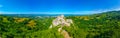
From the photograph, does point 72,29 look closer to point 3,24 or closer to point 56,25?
point 56,25

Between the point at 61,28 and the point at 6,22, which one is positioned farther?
the point at 6,22

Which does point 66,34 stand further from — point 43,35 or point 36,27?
point 36,27

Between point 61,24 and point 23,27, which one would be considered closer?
point 61,24

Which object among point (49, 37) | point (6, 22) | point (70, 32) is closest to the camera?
point (49, 37)

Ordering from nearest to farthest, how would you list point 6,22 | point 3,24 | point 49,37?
point 49,37 → point 3,24 → point 6,22

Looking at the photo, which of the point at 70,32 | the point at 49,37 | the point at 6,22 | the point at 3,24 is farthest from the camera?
the point at 6,22

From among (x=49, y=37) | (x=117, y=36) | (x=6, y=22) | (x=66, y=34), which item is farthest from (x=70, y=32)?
(x=6, y=22)

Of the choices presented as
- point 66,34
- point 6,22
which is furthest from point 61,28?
point 6,22

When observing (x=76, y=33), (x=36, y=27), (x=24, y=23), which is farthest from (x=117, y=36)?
(x=24, y=23)
